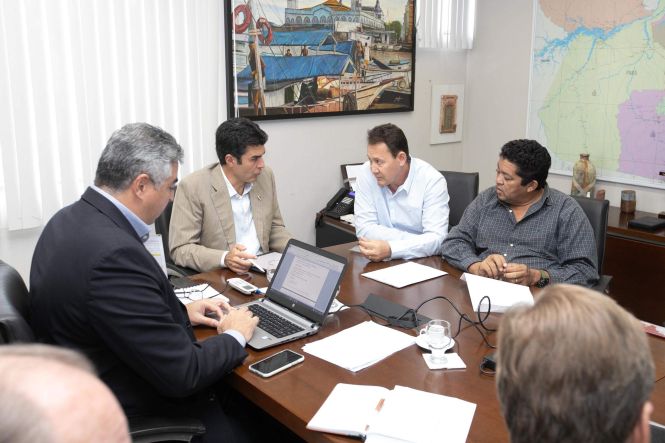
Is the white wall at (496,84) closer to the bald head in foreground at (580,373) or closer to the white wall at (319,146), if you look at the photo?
the white wall at (319,146)

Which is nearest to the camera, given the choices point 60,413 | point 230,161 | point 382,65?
point 60,413

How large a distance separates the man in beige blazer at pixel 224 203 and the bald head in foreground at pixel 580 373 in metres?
1.92

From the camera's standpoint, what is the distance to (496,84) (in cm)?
461

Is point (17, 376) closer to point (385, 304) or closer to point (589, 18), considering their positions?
point (385, 304)

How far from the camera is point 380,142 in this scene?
2.94 m

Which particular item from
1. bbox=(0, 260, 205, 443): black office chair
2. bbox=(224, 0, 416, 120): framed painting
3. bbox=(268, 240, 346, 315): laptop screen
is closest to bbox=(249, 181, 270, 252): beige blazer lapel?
bbox=(224, 0, 416, 120): framed painting

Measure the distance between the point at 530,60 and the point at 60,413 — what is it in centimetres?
431

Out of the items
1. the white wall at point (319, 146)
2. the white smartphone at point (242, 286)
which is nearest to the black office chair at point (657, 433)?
the white smartphone at point (242, 286)

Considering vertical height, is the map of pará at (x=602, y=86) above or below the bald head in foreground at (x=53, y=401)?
above

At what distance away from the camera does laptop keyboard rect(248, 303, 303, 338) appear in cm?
183

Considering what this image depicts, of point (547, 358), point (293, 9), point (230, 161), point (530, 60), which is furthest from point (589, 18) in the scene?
point (547, 358)

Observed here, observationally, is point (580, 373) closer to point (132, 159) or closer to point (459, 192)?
point (132, 159)

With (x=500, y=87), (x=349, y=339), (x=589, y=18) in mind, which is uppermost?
(x=589, y=18)

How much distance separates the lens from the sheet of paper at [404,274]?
90.3 inches
